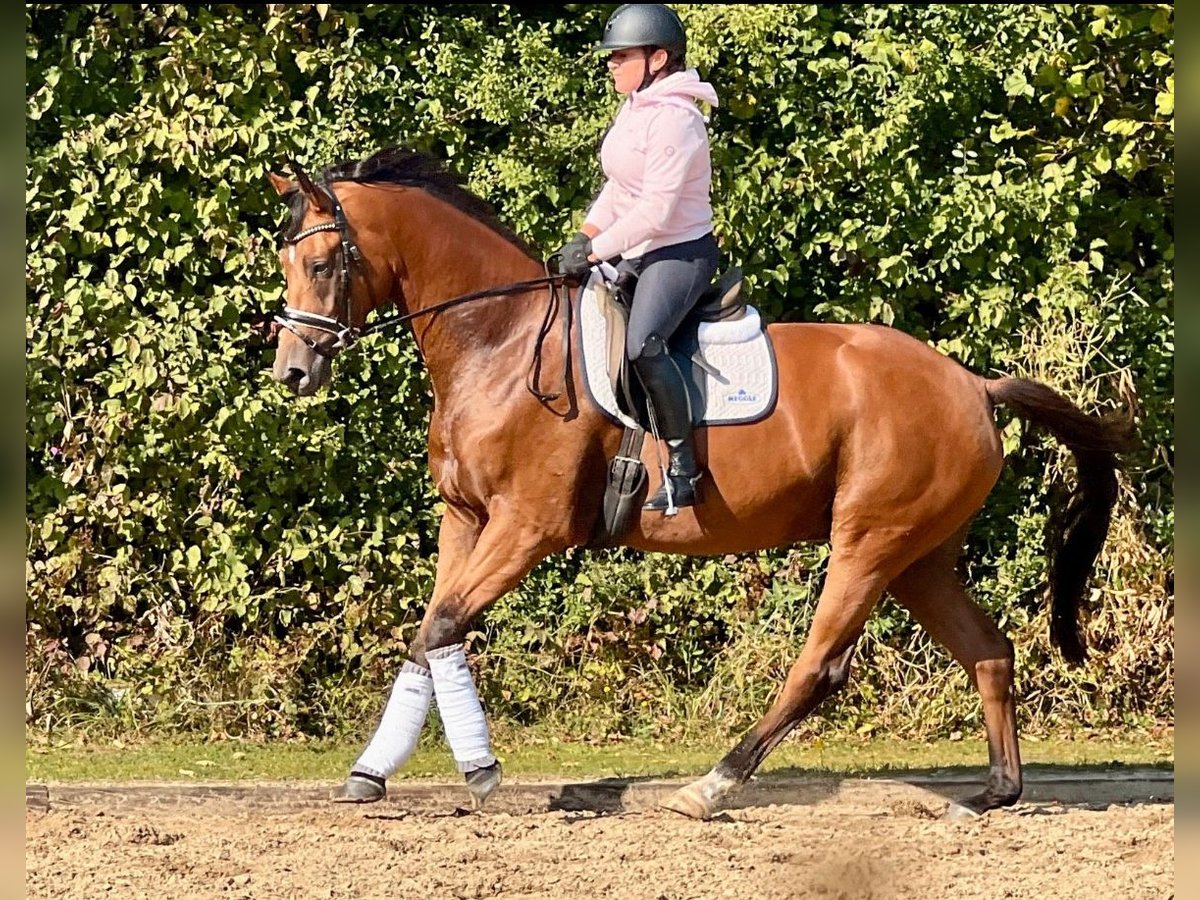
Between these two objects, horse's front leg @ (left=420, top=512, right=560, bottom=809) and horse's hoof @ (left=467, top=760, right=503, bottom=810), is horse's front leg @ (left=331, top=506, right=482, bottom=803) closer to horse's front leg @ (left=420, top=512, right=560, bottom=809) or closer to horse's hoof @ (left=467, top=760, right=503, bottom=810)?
horse's front leg @ (left=420, top=512, right=560, bottom=809)

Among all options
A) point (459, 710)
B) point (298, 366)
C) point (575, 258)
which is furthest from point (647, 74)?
point (459, 710)

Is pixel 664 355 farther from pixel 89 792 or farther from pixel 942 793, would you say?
pixel 89 792

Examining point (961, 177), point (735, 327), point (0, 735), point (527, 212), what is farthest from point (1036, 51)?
point (0, 735)

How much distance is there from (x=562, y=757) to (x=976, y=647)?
2.56 metres

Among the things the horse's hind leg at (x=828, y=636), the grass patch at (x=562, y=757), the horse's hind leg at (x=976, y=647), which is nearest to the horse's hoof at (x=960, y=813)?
the horse's hind leg at (x=976, y=647)

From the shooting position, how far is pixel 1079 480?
759 centimetres

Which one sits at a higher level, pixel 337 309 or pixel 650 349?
pixel 337 309

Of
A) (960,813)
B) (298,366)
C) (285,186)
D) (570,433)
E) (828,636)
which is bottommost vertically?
(960,813)

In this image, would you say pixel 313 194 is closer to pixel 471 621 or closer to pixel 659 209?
pixel 659 209

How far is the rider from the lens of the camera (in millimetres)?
6598

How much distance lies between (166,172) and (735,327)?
401 cm

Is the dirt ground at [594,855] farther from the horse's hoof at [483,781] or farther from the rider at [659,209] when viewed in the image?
the rider at [659,209]

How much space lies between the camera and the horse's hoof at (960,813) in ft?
22.8

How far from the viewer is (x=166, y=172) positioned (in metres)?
9.52
